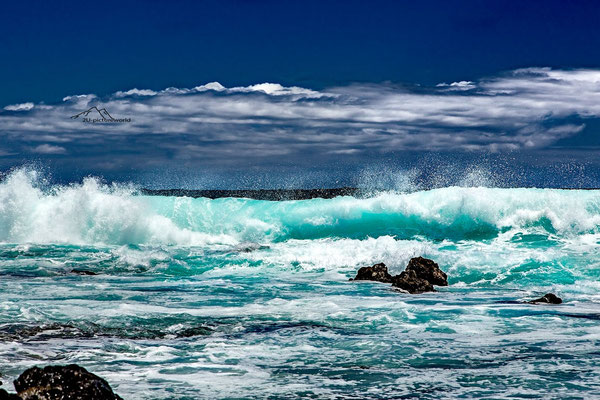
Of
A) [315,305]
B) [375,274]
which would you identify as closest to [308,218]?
[375,274]

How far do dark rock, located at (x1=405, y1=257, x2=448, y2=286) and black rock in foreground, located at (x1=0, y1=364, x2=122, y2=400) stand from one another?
11.3 meters

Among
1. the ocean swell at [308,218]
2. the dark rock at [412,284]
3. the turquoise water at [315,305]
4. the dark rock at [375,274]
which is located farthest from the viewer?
the ocean swell at [308,218]

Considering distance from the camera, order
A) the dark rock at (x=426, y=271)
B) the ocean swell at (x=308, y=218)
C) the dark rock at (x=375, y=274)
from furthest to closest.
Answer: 1. the ocean swell at (x=308, y=218)
2. the dark rock at (x=375, y=274)
3. the dark rock at (x=426, y=271)

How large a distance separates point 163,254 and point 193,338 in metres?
13.1

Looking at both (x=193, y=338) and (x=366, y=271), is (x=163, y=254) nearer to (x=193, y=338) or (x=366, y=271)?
(x=366, y=271)

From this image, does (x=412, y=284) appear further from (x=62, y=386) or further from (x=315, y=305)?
(x=62, y=386)

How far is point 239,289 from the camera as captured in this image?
14727mm

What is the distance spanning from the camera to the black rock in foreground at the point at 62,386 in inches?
193

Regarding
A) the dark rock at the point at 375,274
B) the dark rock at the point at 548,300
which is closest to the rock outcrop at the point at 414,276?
the dark rock at the point at 375,274

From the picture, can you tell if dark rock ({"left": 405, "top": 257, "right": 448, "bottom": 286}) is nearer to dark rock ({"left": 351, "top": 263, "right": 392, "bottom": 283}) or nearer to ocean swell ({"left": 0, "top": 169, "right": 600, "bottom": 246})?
dark rock ({"left": 351, "top": 263, "right": 392, "bottom": 283})

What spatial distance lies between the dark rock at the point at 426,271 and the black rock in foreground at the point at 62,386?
11.3 m

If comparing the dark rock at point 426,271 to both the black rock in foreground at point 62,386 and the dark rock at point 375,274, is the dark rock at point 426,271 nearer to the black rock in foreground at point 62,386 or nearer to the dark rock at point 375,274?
the dark rock at point 375,274

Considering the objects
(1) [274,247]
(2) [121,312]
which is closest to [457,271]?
(1) [274,247]

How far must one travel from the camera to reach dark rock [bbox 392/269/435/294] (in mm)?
14336
